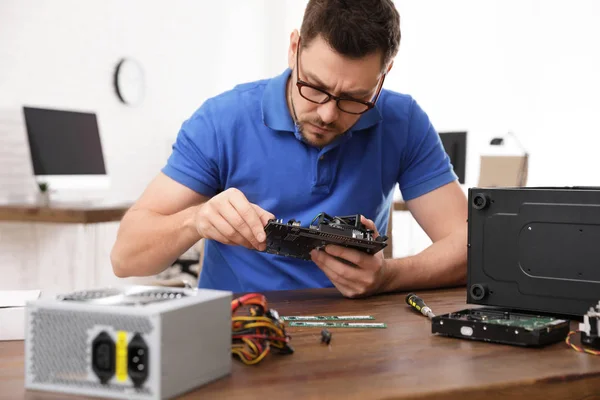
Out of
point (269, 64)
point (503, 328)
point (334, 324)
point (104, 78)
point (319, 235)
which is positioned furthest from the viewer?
point (269, 64)

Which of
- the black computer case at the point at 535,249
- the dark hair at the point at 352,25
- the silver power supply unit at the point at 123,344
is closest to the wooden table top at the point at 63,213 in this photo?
the dark hair at the point at 352,25

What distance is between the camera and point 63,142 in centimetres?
411

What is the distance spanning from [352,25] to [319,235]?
475mm

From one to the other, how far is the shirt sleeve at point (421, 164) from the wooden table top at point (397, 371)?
82cm

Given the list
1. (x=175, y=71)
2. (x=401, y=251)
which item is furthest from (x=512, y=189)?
(x=401, y=251)

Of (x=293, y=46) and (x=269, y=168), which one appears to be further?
(x=269, y=168)

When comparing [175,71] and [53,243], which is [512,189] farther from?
[175,71]

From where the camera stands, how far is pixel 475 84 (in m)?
6.31

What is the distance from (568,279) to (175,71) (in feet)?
16.1

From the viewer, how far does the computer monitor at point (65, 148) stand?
392cm

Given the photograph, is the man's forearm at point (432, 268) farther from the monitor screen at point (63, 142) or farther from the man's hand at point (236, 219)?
the monitor screen at point (63, 142)

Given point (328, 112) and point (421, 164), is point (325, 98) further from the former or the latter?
point (421, 164)

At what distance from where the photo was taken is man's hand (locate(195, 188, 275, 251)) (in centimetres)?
119

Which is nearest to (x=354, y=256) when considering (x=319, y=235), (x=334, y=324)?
(x=319, y=235)
